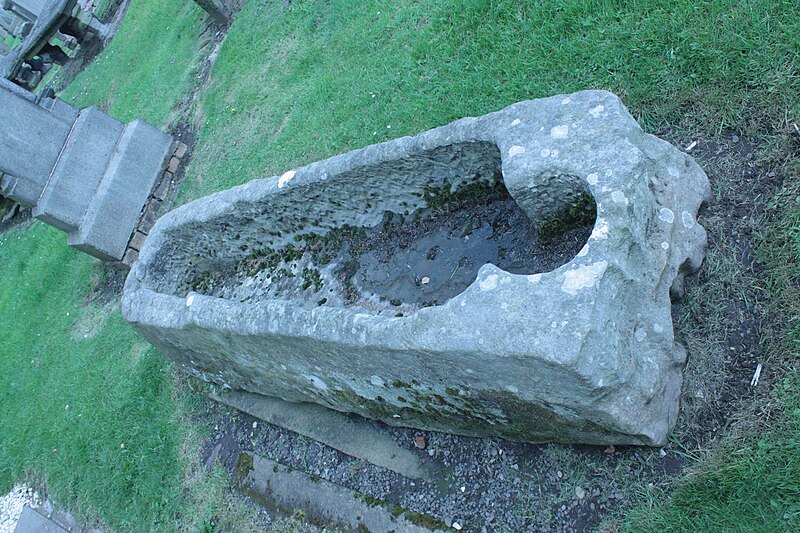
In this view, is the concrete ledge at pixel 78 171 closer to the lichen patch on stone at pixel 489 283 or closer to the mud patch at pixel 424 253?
the mud patch at pixel 424 253

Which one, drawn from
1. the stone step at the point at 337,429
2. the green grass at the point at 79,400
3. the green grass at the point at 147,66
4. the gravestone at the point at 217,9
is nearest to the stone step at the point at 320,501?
the stone step at the point at 337,429

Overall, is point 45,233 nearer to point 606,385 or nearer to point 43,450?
point 43,450

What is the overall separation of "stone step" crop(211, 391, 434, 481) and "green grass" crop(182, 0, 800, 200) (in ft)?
6.91

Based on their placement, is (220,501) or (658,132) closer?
(658,132)

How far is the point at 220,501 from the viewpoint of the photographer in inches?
169

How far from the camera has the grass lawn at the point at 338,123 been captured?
2.50 m

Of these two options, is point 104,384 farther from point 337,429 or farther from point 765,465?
point 765,465

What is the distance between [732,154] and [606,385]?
1486mm

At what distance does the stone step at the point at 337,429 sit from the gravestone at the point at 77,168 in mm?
2868

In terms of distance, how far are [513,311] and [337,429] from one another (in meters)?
1.98

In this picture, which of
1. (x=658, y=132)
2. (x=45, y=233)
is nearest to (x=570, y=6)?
(x=658, y=132)

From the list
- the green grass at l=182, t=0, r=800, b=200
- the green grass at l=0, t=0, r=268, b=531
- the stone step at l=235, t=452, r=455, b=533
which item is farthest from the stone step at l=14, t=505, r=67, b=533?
the green grass at l=182, t=0, r=800, b=200

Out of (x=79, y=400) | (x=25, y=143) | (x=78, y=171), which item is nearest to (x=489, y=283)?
(x=79, y=400)

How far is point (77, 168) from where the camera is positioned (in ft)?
21.0
